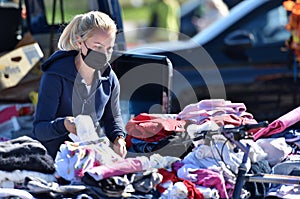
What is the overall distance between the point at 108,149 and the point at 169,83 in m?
1.46

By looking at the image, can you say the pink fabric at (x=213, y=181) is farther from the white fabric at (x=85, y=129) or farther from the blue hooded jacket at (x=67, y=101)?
the blue hooded jacket at (x=67, y=101)

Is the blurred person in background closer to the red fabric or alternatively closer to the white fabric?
the red fabric

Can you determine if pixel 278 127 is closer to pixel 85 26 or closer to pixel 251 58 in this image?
pixel 85 26

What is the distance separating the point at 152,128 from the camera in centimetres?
461

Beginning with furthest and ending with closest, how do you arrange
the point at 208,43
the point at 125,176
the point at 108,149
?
the point at 208,43 → the point at 108,149 → the point at 125,176

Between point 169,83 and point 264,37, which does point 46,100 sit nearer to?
point 169,83

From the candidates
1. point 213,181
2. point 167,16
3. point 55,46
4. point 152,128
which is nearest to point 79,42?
point 152,128

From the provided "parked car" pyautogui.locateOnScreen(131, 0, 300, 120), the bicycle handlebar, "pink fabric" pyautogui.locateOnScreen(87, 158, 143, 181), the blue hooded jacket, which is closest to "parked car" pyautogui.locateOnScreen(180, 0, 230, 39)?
"parked car" pyautogui.locateOnScreen(131, 0, 300, 120)

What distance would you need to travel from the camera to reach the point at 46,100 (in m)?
4.60

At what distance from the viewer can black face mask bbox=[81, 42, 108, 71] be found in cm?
455

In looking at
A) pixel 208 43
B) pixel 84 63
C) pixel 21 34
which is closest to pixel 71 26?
pixel 84 63

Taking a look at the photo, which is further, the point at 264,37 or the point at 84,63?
the point at 264,37

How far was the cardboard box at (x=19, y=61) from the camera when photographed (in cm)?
731

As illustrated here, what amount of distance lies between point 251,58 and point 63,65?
4.58 meters
